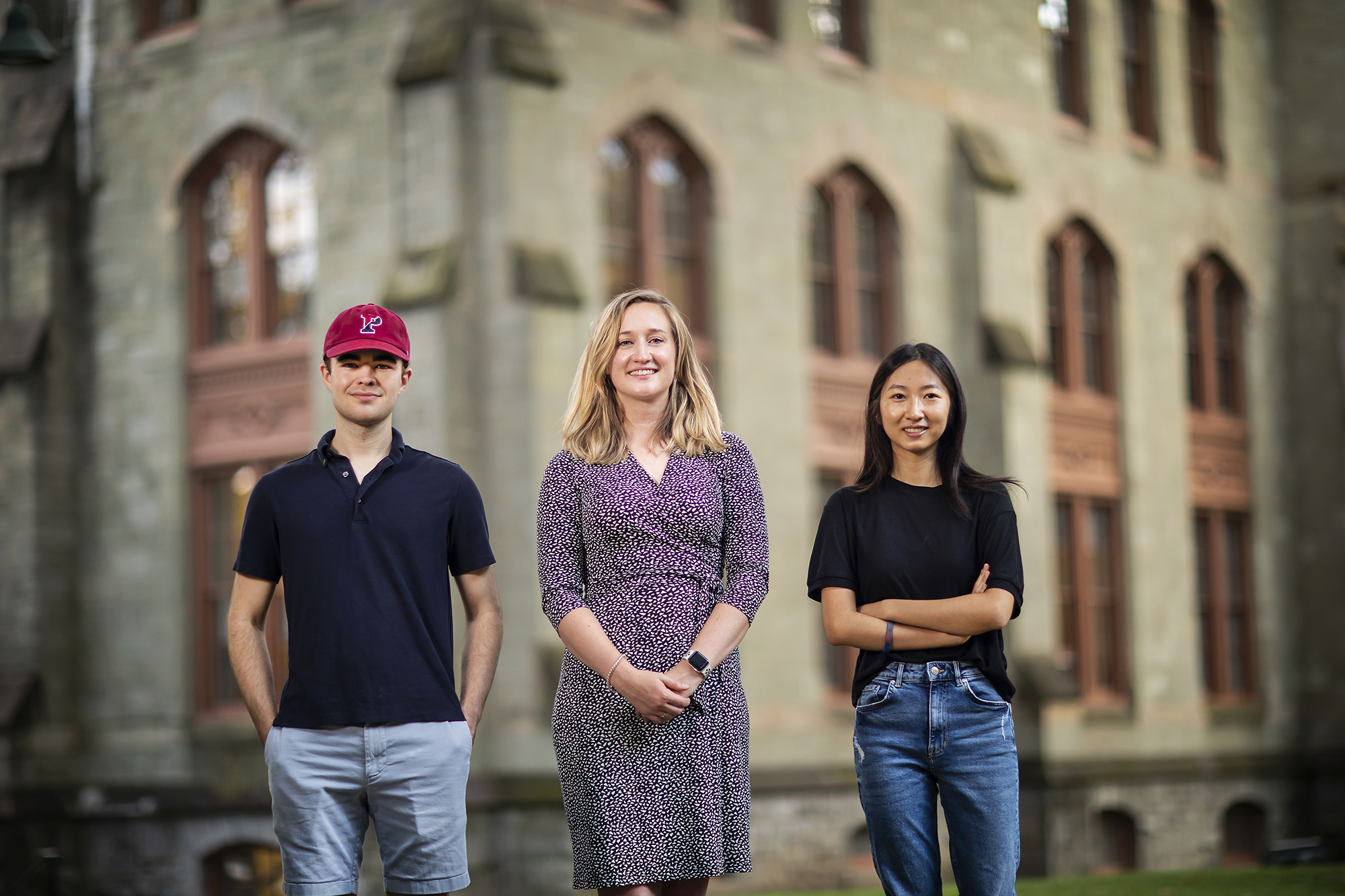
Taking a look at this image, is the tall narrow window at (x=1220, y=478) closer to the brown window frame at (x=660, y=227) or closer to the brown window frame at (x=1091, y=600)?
the brown window frame at (x=1091, y=600)

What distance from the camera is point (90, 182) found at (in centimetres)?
1927

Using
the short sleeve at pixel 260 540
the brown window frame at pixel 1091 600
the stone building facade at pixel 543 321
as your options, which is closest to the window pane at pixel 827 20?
the stone building facade at pixel 543 321

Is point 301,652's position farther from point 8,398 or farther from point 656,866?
point 8,398

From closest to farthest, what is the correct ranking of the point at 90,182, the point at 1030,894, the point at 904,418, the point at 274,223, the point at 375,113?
the point at 904,418 → the point at 1030,894 → the point at 375,113 → the point at 274,223 → the point at 90,182

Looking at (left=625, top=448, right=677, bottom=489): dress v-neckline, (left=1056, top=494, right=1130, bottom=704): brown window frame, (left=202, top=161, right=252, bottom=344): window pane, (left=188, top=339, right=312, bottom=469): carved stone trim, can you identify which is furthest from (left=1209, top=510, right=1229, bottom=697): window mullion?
(left=625, top=448, right=677, bottom=489): dress v-neckline

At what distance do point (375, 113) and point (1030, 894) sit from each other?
9.71m

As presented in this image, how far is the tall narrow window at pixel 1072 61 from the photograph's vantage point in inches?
918

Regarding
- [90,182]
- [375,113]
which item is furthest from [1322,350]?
[90,182]

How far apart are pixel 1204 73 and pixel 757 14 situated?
9.74 meters

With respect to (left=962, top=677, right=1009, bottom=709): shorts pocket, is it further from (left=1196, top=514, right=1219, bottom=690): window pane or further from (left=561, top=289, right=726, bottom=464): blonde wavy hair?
(left=1196, top=514, right=1219, bottom=690): window pane

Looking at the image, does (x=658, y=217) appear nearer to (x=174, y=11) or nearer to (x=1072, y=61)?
(x=174, y=11)

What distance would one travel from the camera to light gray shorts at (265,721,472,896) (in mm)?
4488

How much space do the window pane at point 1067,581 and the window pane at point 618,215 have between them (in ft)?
25.7

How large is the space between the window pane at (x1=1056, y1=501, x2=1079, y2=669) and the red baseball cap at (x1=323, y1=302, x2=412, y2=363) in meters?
18.7
